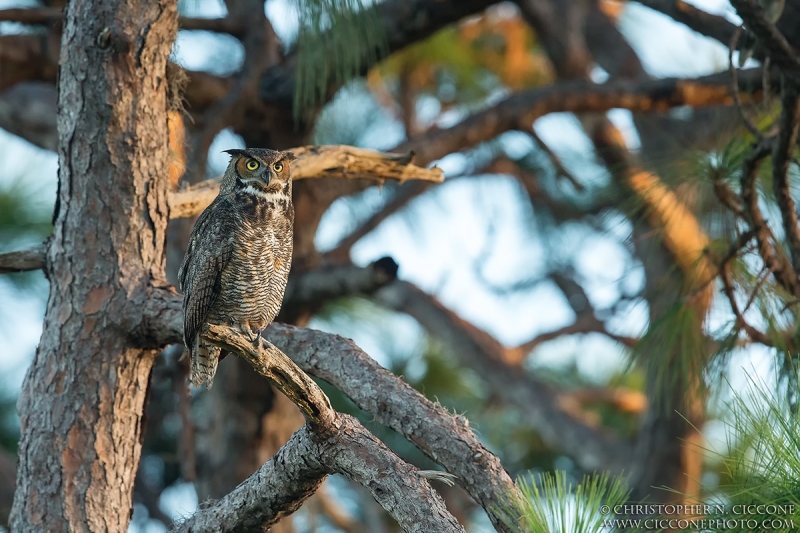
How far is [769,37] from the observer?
2.73m

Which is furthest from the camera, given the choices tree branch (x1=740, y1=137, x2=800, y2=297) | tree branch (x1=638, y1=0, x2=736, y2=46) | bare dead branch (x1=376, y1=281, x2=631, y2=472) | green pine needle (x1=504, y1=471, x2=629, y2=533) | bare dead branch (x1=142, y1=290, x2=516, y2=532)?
bare dead branch (x1=376, y1=281, x2=631, y2=472)

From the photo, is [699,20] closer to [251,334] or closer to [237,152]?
[237,152]

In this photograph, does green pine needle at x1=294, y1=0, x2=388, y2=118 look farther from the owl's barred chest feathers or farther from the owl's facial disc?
the owl's barred chest feathers

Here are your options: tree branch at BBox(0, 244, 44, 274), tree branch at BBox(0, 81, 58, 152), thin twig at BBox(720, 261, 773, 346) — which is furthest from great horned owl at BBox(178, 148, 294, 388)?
tree branch at BBox(0, 81, 58, 152)

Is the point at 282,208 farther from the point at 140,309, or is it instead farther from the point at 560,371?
the point at 560,371

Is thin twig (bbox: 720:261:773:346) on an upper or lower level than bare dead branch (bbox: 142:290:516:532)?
upper

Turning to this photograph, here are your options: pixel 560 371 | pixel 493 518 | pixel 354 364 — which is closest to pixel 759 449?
pixel 493 518

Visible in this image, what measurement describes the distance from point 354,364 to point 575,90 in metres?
2.41

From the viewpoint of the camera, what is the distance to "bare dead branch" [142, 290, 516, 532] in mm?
2201

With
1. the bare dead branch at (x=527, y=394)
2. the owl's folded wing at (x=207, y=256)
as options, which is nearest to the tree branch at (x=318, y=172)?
the owl's folded wing at (x=207, y=256)

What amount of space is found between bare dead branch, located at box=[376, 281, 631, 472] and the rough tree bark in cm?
275

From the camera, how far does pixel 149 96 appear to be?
285cm

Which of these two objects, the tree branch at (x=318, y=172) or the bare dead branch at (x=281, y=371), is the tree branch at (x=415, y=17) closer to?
the tree branch at (x=318, y=172)

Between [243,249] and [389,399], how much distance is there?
0.77 meters
